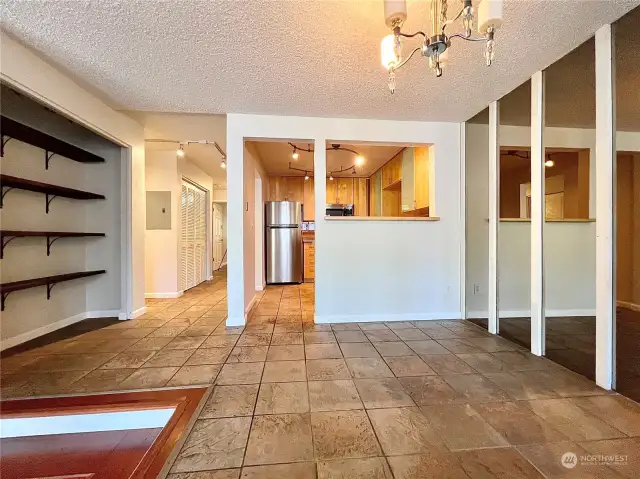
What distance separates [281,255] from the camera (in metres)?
5.70

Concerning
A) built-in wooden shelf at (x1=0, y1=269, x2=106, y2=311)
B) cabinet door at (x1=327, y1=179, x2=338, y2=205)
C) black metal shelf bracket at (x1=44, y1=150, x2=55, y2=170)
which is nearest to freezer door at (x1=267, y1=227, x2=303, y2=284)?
cabinet door at (x1=327, y1=179, x2=338, y2=205)

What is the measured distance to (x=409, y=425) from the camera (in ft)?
4.50

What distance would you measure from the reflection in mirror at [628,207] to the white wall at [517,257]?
0.31 metres

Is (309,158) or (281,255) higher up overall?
(309,158)

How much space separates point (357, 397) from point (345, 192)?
17.5 ft

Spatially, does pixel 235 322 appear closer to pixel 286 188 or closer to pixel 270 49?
pixel 270 49

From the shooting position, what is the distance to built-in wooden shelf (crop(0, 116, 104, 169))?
218cm

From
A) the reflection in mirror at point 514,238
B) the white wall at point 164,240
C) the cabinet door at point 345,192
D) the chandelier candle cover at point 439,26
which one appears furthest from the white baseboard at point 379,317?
the cabinet door at point 345,192

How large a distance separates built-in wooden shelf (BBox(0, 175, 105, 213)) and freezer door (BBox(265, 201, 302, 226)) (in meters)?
2.88

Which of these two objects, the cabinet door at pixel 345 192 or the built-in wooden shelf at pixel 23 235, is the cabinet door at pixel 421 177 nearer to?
the cabinet door at pixel 345 192

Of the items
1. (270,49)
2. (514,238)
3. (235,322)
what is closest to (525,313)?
(514,238)

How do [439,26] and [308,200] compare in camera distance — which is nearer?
[439,26]

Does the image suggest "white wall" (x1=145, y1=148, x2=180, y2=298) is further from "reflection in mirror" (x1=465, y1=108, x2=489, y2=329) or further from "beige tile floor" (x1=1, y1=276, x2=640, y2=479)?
"reflection in mirror" (x1=465, y1=108, x2=489, y2=329)

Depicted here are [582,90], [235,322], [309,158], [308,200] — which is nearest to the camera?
[582,90]
